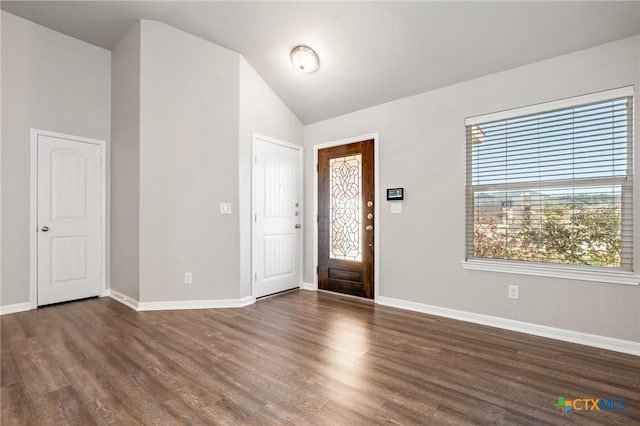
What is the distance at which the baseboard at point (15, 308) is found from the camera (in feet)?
11.2

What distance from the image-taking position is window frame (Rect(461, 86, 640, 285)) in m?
2.55

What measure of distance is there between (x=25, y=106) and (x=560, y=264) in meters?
5.73

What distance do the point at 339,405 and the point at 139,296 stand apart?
2.74m

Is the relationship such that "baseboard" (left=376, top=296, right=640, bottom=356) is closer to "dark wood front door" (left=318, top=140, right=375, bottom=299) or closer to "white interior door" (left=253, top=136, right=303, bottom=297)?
"dark wood front door" (left=318, top=140, right=375, bottom=299)

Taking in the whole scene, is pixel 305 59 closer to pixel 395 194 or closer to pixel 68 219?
pixel 395 194

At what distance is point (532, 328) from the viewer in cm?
294

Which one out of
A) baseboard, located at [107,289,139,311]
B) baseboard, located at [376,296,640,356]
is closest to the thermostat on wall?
baseboard, located at [376,296,640,356]

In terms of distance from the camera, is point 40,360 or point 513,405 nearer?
point 513,405

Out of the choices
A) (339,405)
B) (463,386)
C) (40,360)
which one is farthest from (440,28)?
(40,360)

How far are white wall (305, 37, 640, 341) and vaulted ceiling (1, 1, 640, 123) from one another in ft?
0.47

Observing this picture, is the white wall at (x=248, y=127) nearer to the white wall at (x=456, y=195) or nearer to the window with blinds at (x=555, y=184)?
the white wall at (x=456, y=195)

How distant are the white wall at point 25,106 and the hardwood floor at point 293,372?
682 millimetres

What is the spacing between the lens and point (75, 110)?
13.0ft

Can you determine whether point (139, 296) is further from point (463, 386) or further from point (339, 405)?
point (463, 386)
